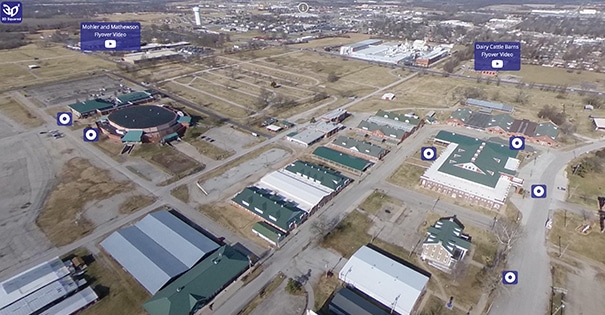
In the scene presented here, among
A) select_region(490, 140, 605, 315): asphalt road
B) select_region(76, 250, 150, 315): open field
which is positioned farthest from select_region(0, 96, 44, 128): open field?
select_region(490, 140, 605, 315): asphalt road

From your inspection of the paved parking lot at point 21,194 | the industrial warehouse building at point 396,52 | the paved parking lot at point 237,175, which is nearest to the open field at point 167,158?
the paved parking lot at point 237,175

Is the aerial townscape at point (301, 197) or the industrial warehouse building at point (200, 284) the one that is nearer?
the industrial warehouse building at point (200, 284)

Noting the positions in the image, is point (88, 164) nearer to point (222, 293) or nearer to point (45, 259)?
point (45, 259)

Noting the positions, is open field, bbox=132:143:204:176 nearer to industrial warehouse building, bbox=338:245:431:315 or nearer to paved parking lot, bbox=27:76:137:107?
industrial warehouse building, bbox=338:245:431:315

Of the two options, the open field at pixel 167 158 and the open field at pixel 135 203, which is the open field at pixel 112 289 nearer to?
the open field at pixel 135 203

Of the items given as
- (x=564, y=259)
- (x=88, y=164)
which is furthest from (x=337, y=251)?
(x=88, y=164)

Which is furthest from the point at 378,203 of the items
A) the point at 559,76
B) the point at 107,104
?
the point at 559,76

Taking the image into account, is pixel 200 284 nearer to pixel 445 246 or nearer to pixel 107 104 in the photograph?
pixel 445 246
